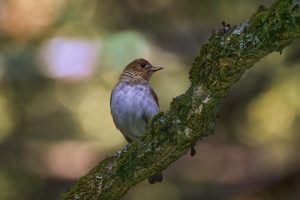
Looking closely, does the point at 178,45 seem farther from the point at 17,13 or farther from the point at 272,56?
the point at 17,13

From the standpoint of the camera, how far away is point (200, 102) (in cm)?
299

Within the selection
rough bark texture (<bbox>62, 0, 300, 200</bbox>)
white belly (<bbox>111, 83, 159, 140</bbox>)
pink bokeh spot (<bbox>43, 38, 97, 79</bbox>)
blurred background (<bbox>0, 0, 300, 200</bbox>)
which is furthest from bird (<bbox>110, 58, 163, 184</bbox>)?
rough bark texture (<bbox>62, 0, 300, 200</bbox>)

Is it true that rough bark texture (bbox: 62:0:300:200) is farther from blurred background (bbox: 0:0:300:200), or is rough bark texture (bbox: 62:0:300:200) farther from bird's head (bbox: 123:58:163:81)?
blurred background (bbox: 0:0:300:200)

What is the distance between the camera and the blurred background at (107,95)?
705cm

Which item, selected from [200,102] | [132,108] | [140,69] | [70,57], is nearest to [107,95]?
[70,57]

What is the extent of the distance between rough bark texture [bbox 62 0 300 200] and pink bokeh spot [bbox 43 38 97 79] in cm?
437

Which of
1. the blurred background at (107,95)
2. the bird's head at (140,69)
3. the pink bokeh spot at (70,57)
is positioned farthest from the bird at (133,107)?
the pink bokeh spot at (70,57)

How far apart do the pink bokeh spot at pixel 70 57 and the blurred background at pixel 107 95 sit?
0.01m

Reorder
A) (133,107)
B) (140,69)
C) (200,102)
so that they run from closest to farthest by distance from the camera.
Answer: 1. (200,102)
2. (133,107)
3. (140,69)

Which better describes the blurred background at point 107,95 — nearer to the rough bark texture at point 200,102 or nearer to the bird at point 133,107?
the bird at point 133,107

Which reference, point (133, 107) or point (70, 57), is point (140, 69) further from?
point (70, 57)

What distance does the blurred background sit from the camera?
23.1 ft

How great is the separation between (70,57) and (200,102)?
5083mm

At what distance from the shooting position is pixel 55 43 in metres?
7.71
